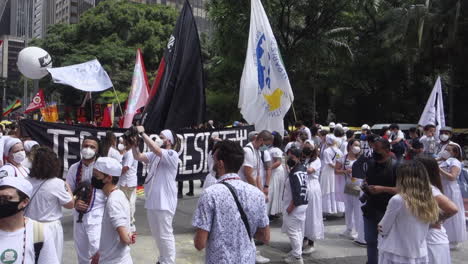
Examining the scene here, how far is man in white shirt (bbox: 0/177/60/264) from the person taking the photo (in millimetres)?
2588

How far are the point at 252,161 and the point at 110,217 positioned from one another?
3267 mm

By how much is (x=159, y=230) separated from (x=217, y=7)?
2314 cm

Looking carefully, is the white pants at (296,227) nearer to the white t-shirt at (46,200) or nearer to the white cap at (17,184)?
the white t-shirt at (46,200)

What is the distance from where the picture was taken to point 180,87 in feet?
25.3

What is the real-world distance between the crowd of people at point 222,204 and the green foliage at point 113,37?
3271cm

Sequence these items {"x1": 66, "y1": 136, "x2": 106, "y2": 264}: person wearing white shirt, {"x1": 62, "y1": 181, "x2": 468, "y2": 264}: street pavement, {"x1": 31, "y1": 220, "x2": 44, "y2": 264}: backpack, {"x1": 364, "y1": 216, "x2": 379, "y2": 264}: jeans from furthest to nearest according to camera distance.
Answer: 1. {"x1": 62, "y1": 181, "x2": 468, "y2": 264}: street pavement
2. {"x1": 364, "y1": 216, "x2": 379, "y2": 264}: jeans
3. {"x1": 66, "y1": 136, "x2": 106, "y2": 264}: person wearing white shirt
4. {"x1": 31, "y1": 220, "x2": 44, "y2": 264}: backpack

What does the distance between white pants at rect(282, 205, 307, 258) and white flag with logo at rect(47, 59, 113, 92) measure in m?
5.91

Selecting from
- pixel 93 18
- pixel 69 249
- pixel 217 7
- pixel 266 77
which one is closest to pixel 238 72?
pixel 217 7

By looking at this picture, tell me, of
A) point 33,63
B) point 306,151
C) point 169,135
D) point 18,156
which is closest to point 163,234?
point 169,135

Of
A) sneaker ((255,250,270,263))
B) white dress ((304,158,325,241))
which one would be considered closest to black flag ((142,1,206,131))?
white dress ((304,158,325,241))

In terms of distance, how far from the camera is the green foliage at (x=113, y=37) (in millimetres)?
39719

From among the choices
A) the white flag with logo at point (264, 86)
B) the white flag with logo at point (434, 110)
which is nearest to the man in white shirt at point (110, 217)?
the white flag with logo at point (264, 86)

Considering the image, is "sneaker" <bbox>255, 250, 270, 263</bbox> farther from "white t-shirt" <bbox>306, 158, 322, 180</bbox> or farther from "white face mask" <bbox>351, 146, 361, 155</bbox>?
"white face mask" <bbox>351, 146, 361, 155</bbox>

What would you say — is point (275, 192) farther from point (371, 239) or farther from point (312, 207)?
point (371, 239)
